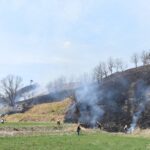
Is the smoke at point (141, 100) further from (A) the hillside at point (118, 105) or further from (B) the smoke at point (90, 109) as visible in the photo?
(B) the smoke at point (90, 109)

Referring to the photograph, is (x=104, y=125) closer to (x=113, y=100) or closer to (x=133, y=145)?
(x=113, y=100)

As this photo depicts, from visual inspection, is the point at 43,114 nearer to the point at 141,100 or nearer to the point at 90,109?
the point at 90,109

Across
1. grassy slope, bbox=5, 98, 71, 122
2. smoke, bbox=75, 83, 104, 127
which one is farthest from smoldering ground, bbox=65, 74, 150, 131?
grassy slope, bbox=5, 98, 71, 122

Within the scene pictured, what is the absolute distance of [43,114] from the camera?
109000mm

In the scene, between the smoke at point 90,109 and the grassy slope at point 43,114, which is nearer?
the smoke at point 90,109

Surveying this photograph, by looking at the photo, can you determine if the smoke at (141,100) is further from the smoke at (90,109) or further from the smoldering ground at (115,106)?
the smoke at (90,109)

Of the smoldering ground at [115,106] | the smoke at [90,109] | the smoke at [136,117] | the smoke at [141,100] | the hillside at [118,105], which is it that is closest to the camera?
the smoke at [136,117]

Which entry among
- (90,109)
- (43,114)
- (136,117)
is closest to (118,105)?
(90,109)

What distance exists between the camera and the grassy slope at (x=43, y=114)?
96819 millimetres

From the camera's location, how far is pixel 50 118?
3794 inches

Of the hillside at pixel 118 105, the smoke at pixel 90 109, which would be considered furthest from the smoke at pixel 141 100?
the smoke at pixel 90 109

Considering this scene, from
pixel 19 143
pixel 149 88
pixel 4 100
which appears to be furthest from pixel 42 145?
pixel 4 100

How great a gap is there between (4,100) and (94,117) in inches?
4073

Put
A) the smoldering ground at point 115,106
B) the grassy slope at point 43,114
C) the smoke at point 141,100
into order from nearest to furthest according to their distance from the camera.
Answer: the smoke at point 141,100 → the smoldering ground at point 115,106 → the grassy slope at point 43,114
